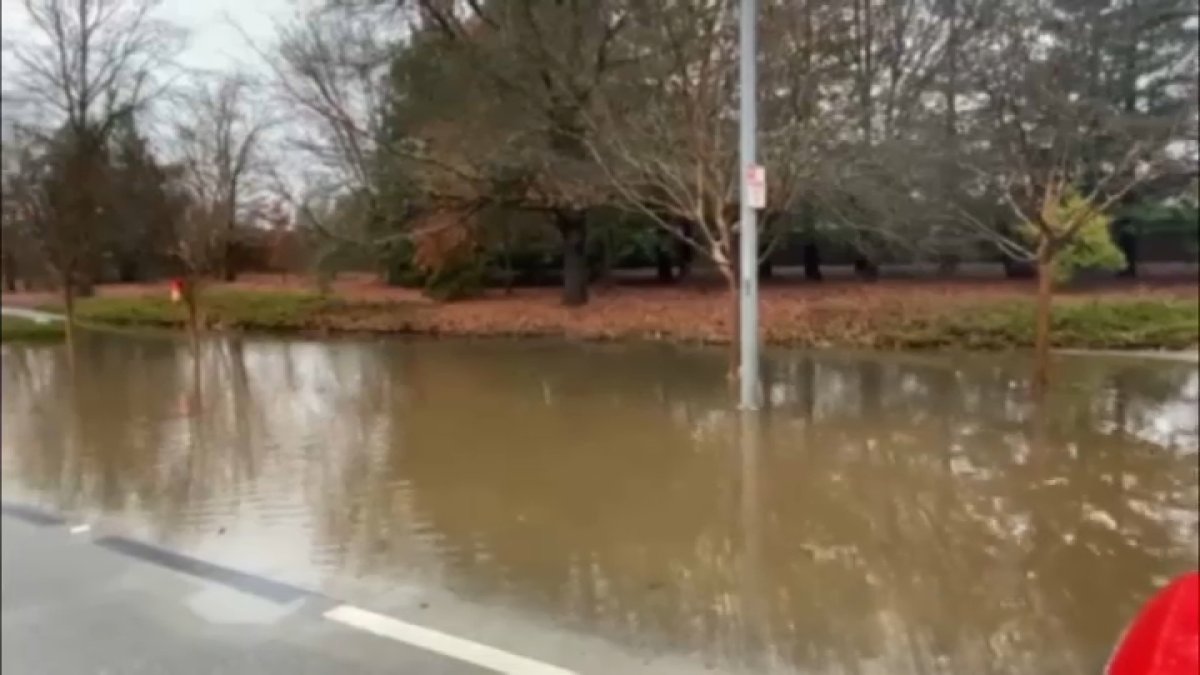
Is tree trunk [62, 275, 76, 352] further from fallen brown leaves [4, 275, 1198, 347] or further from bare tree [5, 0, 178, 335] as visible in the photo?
fallen brown leaves [4, 275, 1198, 347]

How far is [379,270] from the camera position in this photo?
2.70 meters

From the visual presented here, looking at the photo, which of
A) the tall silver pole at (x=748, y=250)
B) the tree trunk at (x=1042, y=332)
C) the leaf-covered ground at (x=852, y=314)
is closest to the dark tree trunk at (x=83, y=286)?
the leaf-covered ground at (x=852, y=314)

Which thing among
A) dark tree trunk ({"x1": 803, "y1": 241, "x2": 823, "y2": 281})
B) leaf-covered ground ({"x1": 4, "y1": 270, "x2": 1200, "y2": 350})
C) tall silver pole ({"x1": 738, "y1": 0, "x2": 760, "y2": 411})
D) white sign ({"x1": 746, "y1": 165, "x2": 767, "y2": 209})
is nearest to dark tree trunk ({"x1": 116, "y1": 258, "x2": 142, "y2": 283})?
leaf-covered ground ({"x1": 4, "y1": 270, "x2": 1200, "y2": 350})

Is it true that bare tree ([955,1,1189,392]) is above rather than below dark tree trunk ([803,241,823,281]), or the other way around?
above

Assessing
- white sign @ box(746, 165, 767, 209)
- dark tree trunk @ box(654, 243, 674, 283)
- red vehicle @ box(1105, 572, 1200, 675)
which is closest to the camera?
red vehicle @ box(1105, 572, 1200, 675)

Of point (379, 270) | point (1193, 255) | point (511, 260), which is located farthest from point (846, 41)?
point (1193, 255)

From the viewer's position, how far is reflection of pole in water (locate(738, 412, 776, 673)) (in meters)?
2.11

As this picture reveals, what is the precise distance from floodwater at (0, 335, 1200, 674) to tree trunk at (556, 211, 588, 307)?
57 centimetres

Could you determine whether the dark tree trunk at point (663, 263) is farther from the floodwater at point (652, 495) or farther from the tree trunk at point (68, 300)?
the tree trunk at point (68, 300)

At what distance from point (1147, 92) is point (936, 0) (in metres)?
1.28

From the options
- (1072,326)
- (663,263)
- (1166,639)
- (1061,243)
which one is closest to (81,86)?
(1166,639)

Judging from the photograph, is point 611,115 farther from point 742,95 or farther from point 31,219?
point 31,219

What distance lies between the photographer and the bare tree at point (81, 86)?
1.69 m

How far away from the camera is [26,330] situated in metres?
2.04
